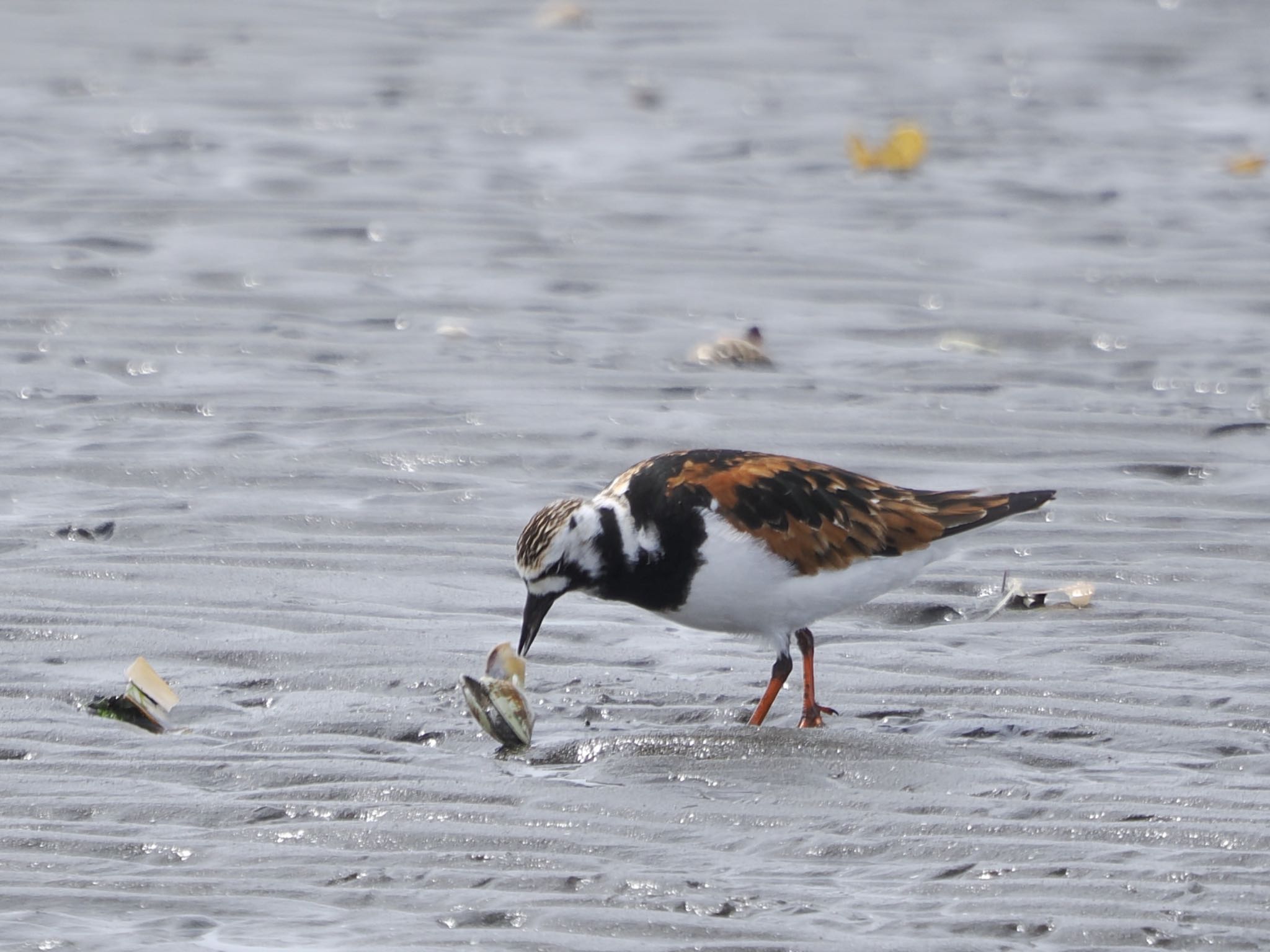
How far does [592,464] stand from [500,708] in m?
2.18

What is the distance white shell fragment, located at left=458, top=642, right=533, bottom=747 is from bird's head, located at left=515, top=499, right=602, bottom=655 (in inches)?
10.8

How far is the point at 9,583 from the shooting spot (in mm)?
5305

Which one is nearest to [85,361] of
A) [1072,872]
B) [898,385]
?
[898,385]

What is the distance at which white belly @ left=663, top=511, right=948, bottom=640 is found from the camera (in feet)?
15.7

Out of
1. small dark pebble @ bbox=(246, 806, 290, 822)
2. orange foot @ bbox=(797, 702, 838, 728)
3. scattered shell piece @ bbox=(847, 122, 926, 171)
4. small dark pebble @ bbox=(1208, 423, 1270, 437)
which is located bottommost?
small dark pebble @ bbox=(246, 806, 290, 822)

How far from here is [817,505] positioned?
5020 millimetres

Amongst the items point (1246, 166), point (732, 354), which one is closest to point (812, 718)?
point (732, 354)

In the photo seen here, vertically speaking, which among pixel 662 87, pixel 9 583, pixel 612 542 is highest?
pixel 662 87

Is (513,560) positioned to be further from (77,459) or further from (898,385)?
(898,385)

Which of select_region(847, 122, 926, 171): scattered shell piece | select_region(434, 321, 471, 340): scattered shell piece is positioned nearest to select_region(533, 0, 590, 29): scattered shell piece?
select_region(847, 122, 926, 171): scattered shell piece

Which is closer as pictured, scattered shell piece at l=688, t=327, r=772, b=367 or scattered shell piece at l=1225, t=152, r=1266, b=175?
scattered shell piece at l=688, t=327, r=772, b=367

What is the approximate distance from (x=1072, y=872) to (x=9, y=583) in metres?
2.91

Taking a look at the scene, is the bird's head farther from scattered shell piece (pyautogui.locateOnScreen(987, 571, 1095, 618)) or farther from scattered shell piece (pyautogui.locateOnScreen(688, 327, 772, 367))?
scattered shell piece (pyautogui.locateOnScreen(688, 327, 772, 367))

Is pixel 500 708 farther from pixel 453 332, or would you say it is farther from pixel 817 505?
pixel 453 332
